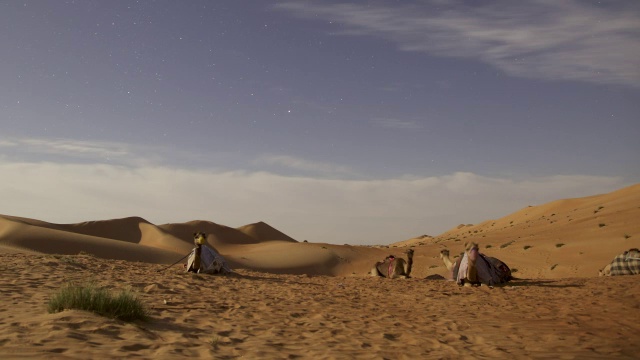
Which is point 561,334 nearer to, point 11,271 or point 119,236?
point 11,271

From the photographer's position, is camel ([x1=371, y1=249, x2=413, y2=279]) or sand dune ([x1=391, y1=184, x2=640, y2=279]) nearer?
camel ([x1=371, y1=249, x2=413, y2=279])

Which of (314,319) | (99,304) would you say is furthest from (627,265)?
(99,304)

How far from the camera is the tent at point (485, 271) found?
17984 mm

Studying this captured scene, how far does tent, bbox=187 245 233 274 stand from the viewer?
19391mm

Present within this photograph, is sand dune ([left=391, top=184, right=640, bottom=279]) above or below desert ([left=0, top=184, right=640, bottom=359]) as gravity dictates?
above

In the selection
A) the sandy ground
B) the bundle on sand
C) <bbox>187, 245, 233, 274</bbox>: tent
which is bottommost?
the sandy ground

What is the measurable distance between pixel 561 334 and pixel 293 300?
617 cm

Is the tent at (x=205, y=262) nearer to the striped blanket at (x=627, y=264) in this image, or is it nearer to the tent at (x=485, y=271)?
the tent at (x=485, y=271)

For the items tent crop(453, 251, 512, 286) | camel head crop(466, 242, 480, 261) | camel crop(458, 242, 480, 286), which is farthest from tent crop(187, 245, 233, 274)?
camel head crop(466, 242, 480, 261)

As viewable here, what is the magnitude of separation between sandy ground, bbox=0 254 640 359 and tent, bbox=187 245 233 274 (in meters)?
2.63

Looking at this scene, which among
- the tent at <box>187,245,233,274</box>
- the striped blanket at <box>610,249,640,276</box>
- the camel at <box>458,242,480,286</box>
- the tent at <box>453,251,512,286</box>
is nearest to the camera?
the camel at <box>458,242,480,286</box>

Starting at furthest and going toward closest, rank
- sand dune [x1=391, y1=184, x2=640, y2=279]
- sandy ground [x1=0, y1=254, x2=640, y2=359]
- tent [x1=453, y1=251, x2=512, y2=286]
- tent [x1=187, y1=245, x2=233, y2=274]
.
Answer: sand dune [x1=391, y1=184, x2=640, y2=279] → tent [x1=187, y1=245, x2=233, y2=274] → tent [x1=453, y1=251, x2=512, y2=286] → sandy ground [x1=0, y1=254, x2=640, y2=359]

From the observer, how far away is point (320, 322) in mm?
10195

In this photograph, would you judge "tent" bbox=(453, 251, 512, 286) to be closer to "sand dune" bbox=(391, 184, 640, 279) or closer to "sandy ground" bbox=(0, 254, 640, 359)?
"sandy ground" bbox=(0, 254, 640, 359)
